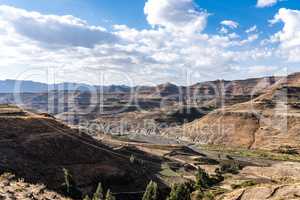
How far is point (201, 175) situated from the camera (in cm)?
8781

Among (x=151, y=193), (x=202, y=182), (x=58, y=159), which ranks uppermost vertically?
(x=58, y=159)

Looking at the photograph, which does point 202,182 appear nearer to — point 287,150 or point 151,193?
point 151,193

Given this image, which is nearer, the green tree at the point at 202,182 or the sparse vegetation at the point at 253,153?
the green tree at the point at 202,182

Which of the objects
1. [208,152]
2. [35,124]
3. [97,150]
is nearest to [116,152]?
[97,150]

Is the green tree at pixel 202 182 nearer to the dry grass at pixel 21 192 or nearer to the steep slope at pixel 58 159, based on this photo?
the steep slope at pixel 58 159

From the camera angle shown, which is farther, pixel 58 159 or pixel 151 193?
pixel 58 159

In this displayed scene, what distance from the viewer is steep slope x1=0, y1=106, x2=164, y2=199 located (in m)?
77.0

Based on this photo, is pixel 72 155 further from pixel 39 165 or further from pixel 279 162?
pixel 279 162

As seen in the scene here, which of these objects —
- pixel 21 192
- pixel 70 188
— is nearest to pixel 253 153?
pixel 70 188

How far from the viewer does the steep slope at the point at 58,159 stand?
7700cm

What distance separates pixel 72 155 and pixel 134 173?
17.2 m

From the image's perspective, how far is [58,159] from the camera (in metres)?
88.5

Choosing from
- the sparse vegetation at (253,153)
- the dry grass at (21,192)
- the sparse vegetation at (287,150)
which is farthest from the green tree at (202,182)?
the sparse vegetation at (287,150)

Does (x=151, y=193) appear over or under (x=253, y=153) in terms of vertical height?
over
